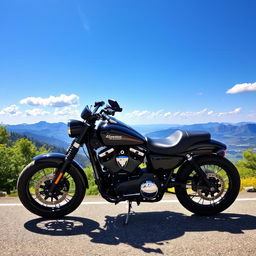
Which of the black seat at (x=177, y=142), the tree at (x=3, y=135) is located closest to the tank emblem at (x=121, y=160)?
the black seat at (x=177, y=142)

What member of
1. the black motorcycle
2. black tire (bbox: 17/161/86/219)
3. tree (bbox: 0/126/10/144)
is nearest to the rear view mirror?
the black motorcycle

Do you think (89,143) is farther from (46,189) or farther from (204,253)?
(204,253)

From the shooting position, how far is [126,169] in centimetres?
363

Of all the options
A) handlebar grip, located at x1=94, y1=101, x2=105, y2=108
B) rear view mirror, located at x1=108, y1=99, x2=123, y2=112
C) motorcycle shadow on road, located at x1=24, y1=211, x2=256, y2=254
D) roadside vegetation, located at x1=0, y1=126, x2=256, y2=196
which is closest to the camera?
motorcycle shadow on road, located at x1=24, y1=211, x2=256, y2=254

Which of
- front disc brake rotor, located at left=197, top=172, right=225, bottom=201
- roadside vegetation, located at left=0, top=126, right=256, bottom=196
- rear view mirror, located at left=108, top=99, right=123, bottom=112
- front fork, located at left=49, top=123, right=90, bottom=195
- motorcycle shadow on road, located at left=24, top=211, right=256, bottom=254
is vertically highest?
rear view mirror, located at left=108, top=99, right=123, bottom=112

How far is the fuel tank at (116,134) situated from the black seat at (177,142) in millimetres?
287

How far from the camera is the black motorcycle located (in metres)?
3.58

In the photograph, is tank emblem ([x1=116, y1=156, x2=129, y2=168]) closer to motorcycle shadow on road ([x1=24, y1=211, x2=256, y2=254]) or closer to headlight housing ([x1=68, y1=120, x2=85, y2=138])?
headlight housing ([x1=68, y1=120, x2=85, y2=138])

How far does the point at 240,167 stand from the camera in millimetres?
53156

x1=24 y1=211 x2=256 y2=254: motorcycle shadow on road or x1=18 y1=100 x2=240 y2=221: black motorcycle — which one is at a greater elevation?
x1=18 y1=100 x2=240 y2=221: black motorcycle

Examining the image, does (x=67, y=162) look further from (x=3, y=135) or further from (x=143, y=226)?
(x=3, y=135)

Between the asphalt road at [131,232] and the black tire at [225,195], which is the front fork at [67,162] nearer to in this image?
the asphalt road at [131,232]

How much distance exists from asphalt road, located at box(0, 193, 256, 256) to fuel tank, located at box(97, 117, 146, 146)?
117 centimetres

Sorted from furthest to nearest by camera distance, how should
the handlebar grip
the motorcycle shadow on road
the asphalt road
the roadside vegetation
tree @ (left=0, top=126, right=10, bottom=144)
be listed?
tree @ (left=0, top=126, right=10, bottom=144)
the roadside vegetation
the handlebar grip
the motorcycle shadow on road
the asphalt road
